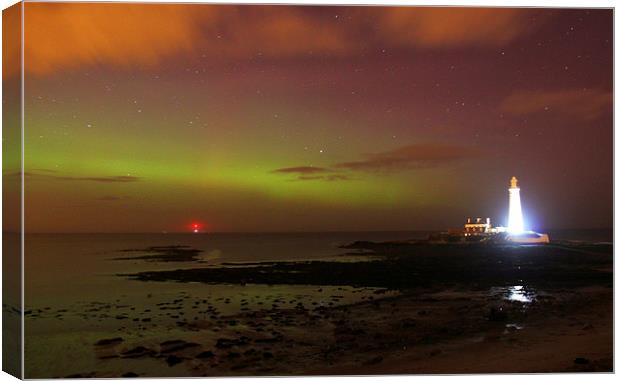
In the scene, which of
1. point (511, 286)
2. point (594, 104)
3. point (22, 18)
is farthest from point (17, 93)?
point (511, 286)

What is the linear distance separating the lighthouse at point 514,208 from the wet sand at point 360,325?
0.77 metres

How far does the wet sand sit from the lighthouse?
771 millimetres

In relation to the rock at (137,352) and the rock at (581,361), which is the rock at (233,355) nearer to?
the rock at (137,352)

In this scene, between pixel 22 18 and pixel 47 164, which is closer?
pixel 22 18

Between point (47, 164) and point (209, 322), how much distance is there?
102 inches

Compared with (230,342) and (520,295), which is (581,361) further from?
(230,342)

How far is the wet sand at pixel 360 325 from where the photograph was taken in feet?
18.0

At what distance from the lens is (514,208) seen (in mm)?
7516

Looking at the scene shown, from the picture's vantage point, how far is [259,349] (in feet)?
19.2

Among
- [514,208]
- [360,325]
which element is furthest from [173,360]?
[514,208]

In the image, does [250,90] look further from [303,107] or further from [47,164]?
[47,164]

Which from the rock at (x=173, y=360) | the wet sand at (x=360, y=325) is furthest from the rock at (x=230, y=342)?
the rock at (x=173, y=360)

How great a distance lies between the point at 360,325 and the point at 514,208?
7.14ft

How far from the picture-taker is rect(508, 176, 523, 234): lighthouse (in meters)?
7.18
